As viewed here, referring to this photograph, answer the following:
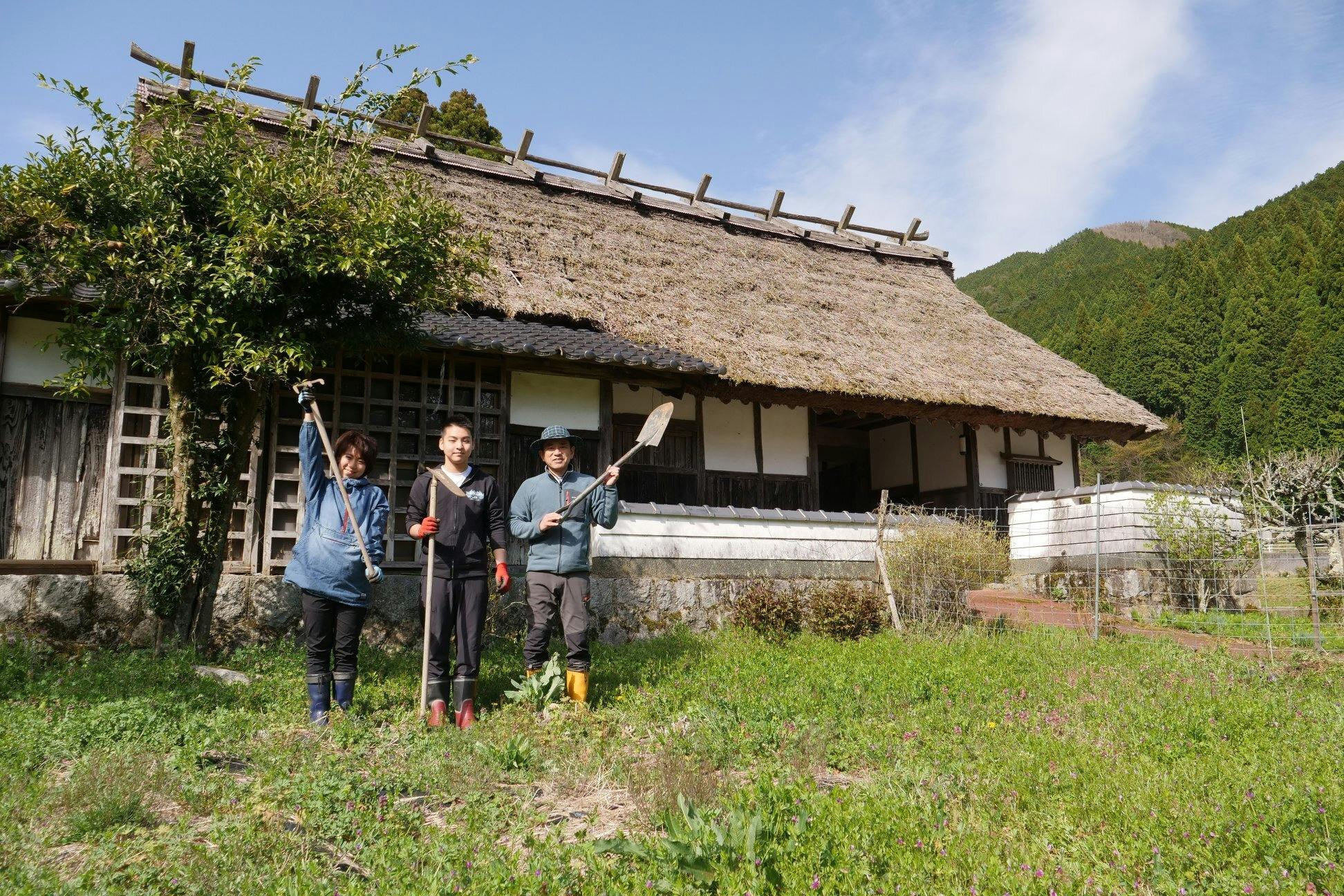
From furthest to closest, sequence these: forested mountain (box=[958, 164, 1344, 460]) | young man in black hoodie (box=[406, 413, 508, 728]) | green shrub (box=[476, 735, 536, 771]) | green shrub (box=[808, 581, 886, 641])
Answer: forested mountain (box=[958, 164, 1344, 460]), green shrub (box=[808, 581, 886, 641]), young man in black hoodie (box=[406, 413, 508, 728]), green shrub (box=[476, 735, 536, 771])

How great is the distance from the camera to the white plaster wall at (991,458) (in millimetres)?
12227

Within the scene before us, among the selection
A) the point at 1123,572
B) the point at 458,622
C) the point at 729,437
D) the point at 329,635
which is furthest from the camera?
the point at 729,437

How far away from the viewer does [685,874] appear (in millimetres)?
2555

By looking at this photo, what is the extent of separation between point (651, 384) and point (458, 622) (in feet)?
14.3

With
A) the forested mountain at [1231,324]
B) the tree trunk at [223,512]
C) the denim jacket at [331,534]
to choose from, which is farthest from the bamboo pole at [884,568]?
the forested mountain at [1231,324]

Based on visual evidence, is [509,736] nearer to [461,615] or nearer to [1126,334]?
[461,615]

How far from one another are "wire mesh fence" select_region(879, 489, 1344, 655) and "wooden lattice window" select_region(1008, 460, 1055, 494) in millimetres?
2021

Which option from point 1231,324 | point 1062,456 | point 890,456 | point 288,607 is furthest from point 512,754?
point 1231,324

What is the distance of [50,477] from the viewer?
686 cm

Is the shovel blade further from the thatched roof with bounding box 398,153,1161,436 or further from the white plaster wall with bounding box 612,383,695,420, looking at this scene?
the white plaster wall with bounding box 612,383,695,420

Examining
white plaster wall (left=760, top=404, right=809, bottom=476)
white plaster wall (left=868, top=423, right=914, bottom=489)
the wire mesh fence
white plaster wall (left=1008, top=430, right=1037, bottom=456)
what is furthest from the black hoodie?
white plaster wall (left=1008, top=430, right=1037, bottom=456)

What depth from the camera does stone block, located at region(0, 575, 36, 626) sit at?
237 inches

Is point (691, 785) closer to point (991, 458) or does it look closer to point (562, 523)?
point (562, 523)

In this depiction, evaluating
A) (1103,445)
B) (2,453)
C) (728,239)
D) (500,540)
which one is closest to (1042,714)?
(500,540)
